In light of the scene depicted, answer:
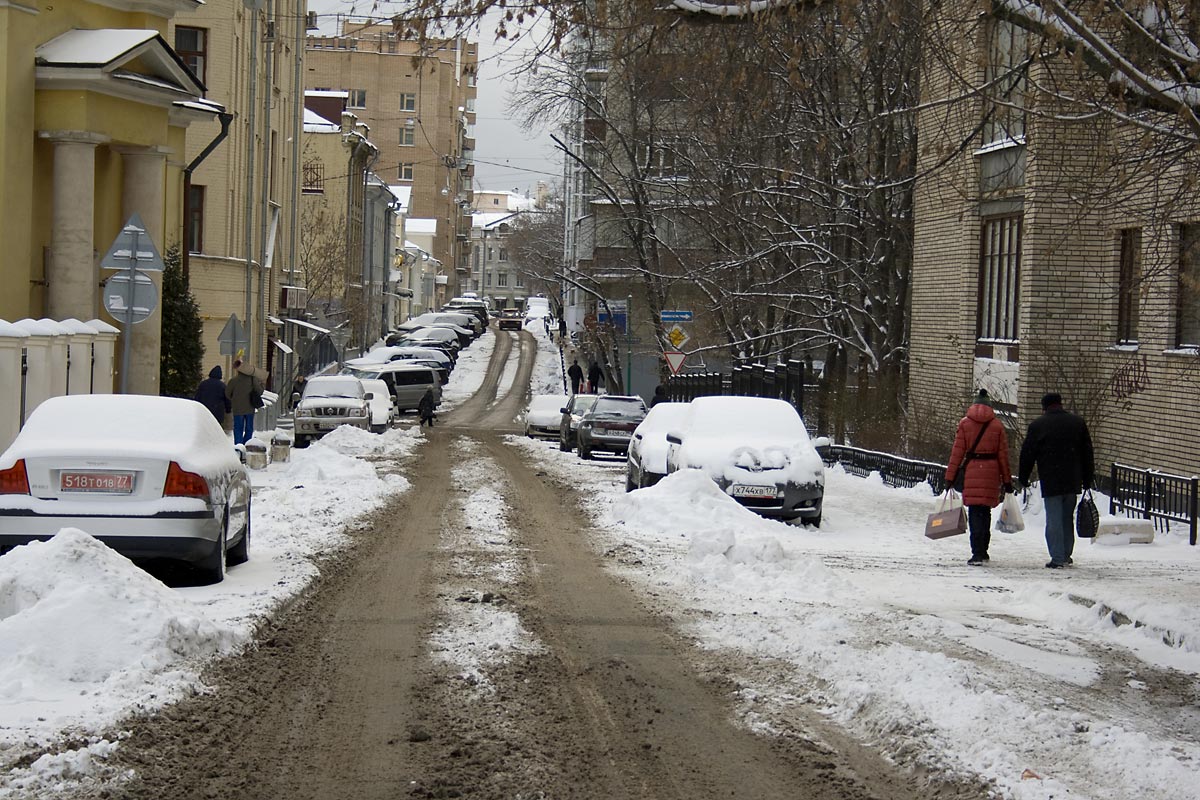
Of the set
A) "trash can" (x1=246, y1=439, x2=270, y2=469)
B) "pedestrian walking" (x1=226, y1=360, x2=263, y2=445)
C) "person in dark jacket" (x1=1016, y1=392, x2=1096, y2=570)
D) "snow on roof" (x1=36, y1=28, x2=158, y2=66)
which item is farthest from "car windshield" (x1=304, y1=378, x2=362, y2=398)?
"person in dark jacket" (x1=1016, y1=392, x2=1096, y2=570)

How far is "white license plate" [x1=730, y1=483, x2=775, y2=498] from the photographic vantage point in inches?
759

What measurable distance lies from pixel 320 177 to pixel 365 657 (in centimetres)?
6749

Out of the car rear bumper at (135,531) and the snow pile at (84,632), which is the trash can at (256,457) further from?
the snow pile at (84,632)

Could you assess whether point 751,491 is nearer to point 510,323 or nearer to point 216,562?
point 216,562

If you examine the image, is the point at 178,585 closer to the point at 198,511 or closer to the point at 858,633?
the point at 198,511

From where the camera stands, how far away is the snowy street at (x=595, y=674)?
6.65 metres

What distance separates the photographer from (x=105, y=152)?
91.8 ft

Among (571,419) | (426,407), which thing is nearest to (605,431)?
(571,419)

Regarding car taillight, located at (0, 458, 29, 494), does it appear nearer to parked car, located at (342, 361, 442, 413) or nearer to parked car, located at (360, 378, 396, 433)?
parked car, located at (360, 378, 396, 433)

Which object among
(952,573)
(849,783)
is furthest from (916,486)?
(849,783)

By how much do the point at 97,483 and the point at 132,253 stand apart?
5.13 meters

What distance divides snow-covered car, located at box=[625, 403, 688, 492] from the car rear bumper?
10661mm

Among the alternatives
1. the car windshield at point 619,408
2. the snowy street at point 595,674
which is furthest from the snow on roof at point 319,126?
the snowy street at point 595,674

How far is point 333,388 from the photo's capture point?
38.7m
